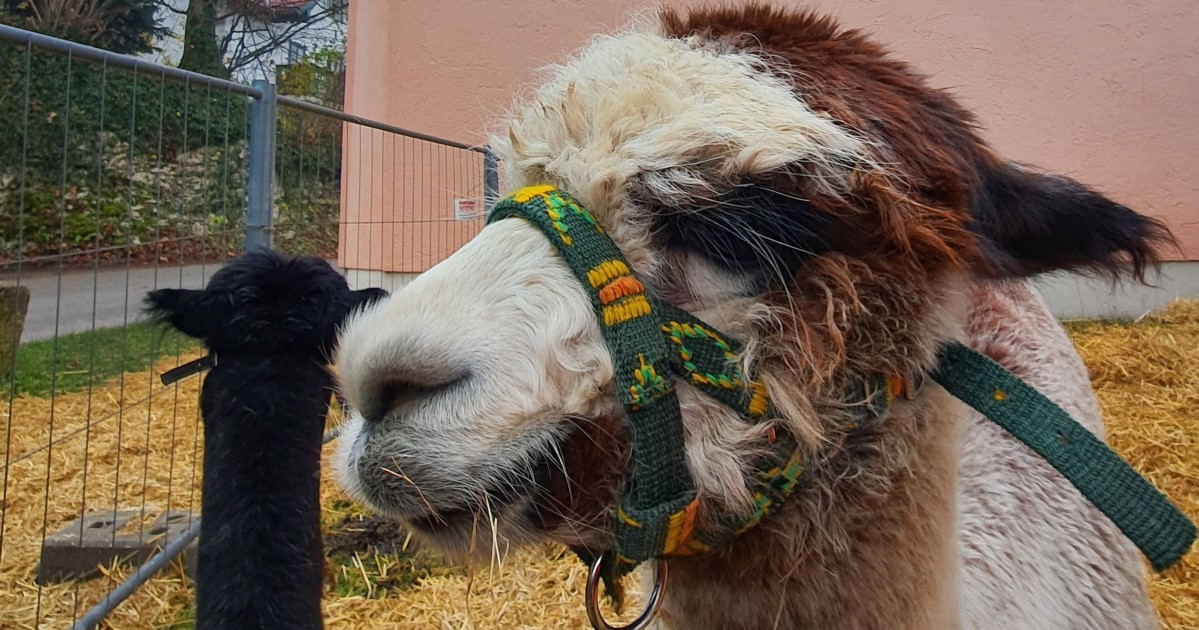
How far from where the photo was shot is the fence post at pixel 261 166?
3.66 m

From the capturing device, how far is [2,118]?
10883mm

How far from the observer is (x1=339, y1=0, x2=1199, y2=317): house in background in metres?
8.34

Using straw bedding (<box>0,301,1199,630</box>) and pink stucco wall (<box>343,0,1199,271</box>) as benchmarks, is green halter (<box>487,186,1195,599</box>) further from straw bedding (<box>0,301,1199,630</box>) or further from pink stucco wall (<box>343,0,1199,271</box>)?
pink stucco wall (<box>343,0,1199,271</box>)

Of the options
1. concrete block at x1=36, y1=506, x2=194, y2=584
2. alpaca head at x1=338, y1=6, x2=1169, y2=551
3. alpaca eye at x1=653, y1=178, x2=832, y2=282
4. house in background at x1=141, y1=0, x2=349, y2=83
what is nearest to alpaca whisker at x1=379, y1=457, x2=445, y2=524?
alpaca head at x1=338, y1=6, x2=1169, y2=551

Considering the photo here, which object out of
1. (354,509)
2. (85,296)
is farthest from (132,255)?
→ (354,509)

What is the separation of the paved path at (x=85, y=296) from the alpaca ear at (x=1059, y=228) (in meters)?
4.21

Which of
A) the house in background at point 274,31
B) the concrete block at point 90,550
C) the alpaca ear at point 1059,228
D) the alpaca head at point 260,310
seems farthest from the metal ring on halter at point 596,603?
the house in background at point 274,31

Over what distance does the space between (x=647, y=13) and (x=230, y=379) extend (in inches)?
59.2

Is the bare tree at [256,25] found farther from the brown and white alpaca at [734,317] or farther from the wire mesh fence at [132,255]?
the brown and white alpaca at [734,317]

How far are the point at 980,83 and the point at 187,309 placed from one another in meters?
8.45

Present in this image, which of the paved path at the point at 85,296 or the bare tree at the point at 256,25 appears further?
the bare tree at the point at 256,25

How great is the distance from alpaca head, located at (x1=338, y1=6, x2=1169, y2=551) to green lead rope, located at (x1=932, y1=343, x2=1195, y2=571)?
0.09 metres

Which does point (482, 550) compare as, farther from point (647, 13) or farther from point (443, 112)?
point (443, 112)

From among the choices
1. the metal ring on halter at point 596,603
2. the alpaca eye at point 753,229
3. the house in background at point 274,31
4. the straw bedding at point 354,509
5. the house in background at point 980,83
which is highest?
the house in background at point 274,31
